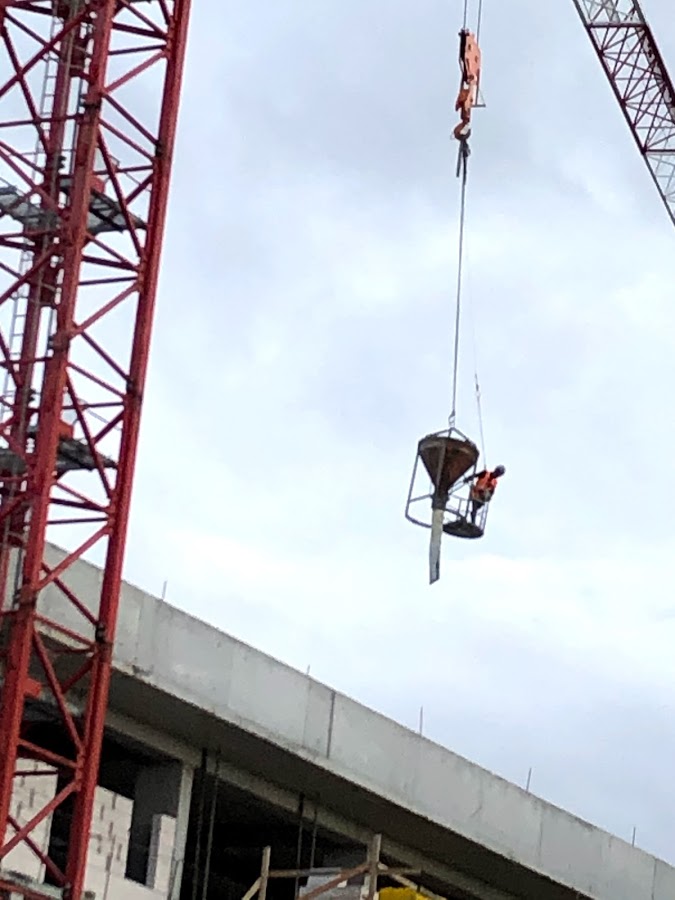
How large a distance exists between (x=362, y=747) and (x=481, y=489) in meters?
7.17

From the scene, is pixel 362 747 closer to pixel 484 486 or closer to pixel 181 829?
pixel 181 829

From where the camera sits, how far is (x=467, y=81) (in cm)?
3988

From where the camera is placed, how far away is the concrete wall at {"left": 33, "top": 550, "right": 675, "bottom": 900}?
3484cm

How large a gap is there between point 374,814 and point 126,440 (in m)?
11.4

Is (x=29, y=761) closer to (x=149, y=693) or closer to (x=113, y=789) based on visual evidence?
(x=149, y=693)

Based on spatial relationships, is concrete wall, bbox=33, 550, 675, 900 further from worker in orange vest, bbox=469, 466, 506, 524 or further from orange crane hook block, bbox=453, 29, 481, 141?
orange crane hook block, bbox=453, 29, 481, 141

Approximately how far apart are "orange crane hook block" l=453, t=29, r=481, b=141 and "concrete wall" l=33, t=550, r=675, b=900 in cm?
1062

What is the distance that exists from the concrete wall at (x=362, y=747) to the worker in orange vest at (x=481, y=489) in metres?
5.21

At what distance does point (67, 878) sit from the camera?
3141 centimetres

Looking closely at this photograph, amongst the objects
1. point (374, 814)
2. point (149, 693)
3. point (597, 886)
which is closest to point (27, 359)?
point (149, 693)

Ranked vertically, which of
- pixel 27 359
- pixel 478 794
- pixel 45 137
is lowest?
pixel 478 794

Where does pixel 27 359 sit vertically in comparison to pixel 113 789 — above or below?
above

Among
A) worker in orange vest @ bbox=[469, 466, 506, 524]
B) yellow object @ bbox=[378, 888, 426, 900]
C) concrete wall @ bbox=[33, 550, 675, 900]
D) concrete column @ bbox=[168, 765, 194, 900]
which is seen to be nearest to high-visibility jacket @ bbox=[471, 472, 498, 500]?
worker in orange vest @ bbox=[469, 466, 506, 524]

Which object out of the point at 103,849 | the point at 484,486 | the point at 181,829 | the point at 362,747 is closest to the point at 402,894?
the point at 103,849
